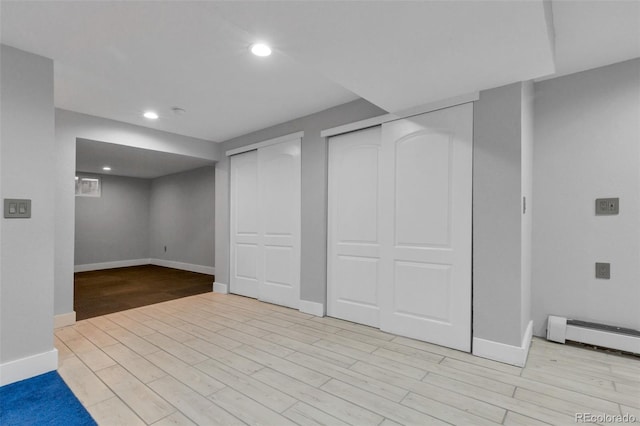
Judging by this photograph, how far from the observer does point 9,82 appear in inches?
86.4

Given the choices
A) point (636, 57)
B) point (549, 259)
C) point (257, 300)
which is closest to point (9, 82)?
point (257, 300)

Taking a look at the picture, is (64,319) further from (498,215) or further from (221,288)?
(498,215)

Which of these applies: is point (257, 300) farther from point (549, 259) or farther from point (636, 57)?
point (636, 57)

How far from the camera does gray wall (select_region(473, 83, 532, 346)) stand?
237 centimetres

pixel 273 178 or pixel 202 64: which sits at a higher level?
pixel 202 64

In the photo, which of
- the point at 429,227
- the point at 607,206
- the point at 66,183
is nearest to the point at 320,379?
the point at 429,227

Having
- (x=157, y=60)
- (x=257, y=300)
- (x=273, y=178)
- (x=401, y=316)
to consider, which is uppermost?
(x=157, y=60)

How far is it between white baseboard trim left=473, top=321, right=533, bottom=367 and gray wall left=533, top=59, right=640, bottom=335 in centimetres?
75

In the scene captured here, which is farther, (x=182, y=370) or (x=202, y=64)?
(x=202, y=64)

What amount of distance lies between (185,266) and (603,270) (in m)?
7.47

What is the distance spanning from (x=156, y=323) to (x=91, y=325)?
70 cm

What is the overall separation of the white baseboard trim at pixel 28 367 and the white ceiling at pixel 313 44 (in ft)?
7.68

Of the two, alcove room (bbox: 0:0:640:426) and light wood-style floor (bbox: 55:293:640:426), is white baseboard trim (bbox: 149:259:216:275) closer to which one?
alcove room (bbox: 0:0:640:426)

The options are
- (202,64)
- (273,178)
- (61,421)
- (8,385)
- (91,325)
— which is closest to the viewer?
(61,421)
